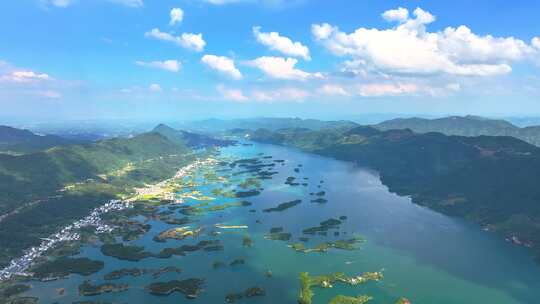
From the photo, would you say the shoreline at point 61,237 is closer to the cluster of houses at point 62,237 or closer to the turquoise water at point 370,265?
the cluster of houses at point 62,237

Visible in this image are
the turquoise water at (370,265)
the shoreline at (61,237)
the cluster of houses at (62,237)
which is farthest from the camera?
the cluster of houses at (62,237)

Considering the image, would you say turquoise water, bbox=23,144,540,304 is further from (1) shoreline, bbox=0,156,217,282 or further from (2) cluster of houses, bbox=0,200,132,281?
(2) cluster of houses, bbox=0,200,132,281

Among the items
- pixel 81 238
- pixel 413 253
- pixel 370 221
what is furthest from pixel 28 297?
pixel 370 221

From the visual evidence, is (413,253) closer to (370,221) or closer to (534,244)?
(370,221)

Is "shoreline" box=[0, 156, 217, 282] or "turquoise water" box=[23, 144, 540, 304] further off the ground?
"shoreline" box=[0, 156, 217, 282]

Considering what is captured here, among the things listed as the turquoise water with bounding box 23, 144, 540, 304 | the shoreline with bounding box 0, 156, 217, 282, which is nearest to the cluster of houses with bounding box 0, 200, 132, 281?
the shoreline with bounding box 0, 156, 217, 282

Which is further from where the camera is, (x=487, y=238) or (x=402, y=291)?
(x=487, y=238)

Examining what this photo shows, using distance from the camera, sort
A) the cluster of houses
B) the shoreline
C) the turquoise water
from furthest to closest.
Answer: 1. the cluster of houses
2. the shoreline
3. the turquoise water

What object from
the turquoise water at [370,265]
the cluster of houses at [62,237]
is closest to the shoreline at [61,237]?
the cluster of houses at [62,237]
